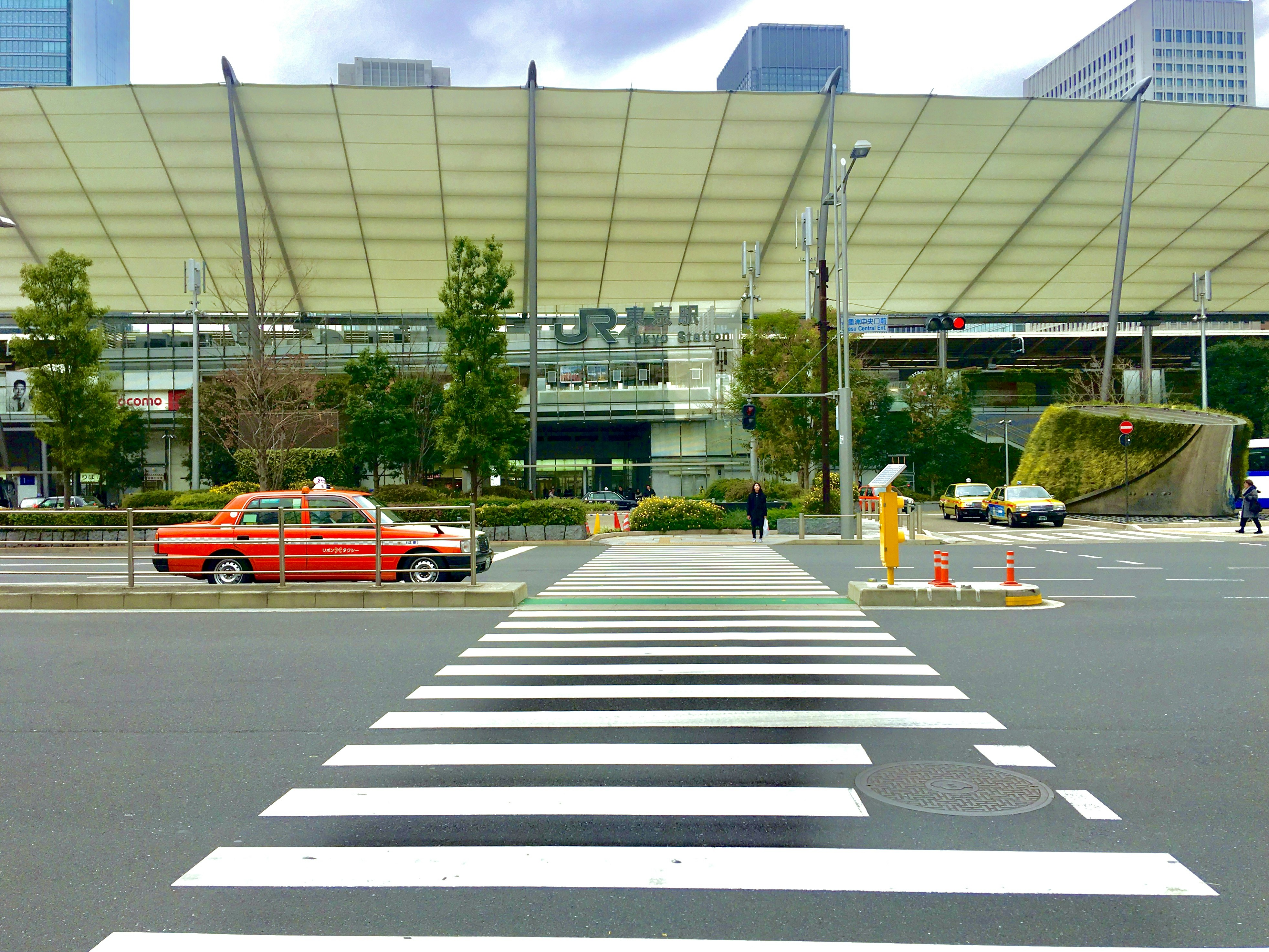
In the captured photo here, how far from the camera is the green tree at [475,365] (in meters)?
33.9

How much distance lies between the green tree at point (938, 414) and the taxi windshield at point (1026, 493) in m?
20.7

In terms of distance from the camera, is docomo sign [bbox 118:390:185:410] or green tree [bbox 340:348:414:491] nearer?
green tree [bbox 340:348:414:491]

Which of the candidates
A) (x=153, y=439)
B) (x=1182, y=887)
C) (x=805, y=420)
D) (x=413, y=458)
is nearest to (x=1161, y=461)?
(x=805, y=420)

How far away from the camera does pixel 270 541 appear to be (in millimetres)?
14516

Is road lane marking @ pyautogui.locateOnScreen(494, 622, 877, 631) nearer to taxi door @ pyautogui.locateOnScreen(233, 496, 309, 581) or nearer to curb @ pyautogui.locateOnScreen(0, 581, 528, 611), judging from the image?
curb @ pyautogui.locateOnScreen(0, 581, 528, 611)

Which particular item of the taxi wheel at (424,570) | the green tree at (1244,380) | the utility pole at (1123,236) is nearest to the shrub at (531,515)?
the taxi wheel at (424,570)

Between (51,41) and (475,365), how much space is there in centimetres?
17049

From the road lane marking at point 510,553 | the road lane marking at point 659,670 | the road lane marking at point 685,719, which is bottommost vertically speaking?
the road lane marking at point 510,553

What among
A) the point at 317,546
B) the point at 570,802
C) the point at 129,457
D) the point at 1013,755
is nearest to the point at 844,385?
the point at 317,546

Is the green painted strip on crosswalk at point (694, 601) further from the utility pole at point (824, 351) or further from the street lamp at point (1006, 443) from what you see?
the street lamp at point (1006, 443)

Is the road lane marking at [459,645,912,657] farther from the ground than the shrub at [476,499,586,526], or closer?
closer

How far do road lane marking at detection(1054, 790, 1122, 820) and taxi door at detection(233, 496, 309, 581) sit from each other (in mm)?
11630

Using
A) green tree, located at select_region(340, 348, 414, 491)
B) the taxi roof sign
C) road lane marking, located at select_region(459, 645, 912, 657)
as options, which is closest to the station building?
green tree, located at select_region(340, 348, 414, 491)

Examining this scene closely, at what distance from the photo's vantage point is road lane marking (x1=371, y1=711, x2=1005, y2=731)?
6652mm
